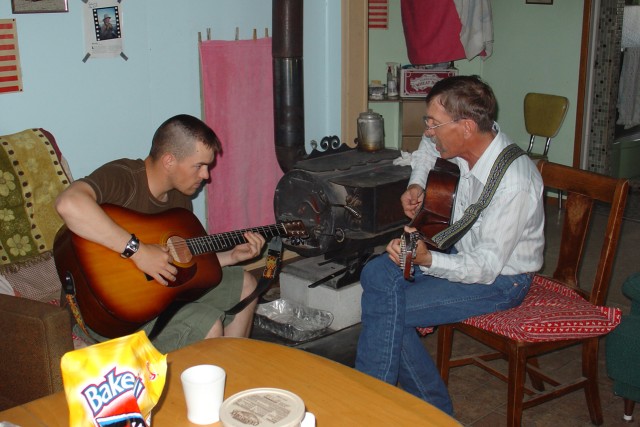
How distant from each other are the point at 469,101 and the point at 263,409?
134cm

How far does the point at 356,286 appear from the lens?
125 inches

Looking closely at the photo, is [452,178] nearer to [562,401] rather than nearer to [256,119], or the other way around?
[562,401]

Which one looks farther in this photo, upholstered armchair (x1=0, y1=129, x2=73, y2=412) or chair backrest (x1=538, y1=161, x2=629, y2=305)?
chair backrest (x1=538, y1=161, x2=629, y2=305)

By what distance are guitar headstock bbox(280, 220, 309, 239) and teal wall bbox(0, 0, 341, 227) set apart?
926 mm

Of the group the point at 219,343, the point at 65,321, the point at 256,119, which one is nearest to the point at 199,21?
the point at 256,119

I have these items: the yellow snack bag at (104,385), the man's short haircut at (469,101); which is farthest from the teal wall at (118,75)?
the yellow snack bag at (104,385)

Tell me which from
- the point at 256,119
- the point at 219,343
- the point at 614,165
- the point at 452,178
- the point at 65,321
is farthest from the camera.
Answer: the point at 614,165

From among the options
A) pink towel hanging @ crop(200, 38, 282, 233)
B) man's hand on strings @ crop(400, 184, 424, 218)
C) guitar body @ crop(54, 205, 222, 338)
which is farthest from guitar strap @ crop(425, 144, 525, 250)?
pink towel hanging @ crop(200, 38, 282, 233)

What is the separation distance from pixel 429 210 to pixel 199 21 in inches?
60.6

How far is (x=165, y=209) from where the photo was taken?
2.56 meters

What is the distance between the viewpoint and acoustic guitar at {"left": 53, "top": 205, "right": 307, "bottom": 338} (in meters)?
2.27

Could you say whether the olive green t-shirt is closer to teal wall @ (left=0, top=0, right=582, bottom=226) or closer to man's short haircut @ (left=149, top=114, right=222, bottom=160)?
man's short haircut @ (left=149, top=114, right=222, bottom=160)

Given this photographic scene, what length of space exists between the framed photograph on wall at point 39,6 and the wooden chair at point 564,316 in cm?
192

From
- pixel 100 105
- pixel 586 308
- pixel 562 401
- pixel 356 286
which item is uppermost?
pixel 100 105
